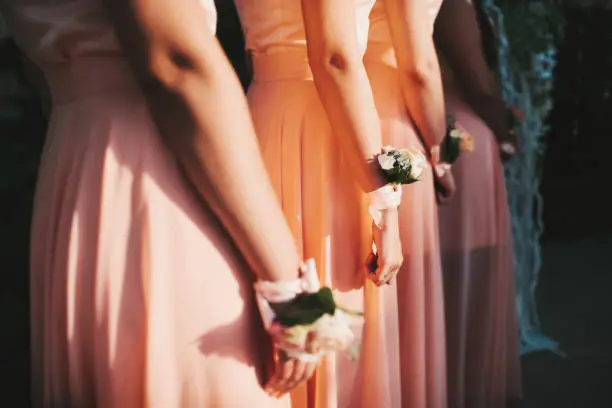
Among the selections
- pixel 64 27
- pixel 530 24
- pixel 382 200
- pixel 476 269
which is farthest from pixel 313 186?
pixel 530 24

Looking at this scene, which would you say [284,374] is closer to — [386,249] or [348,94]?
[386,249]

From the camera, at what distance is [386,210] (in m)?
1.29

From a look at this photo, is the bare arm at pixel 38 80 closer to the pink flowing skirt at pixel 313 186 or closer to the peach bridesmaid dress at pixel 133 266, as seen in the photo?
the peach bridesmaid dress at pixel 133 266

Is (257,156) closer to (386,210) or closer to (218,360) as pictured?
(218,360)

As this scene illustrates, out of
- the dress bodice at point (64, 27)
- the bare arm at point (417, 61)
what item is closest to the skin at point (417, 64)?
the bare arm at point (417, 61)

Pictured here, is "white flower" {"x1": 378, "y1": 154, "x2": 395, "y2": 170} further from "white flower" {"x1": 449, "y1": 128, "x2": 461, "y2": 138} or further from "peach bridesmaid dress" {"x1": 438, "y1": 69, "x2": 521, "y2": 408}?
"peach bridesmaid dress" {"x1": 438, "y1": 69, "x2": 521, "y2": 408}

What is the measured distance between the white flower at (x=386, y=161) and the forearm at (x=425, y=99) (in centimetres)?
29

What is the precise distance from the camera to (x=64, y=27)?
34.7 inches

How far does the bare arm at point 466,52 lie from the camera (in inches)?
72.7

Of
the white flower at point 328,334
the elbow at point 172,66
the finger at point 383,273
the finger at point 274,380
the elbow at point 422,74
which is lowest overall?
the finger at point 274,380

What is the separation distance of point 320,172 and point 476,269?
30.9 inches

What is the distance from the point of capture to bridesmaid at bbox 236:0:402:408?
129 cm

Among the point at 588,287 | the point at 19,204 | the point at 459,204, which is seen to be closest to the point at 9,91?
the point at 19,204

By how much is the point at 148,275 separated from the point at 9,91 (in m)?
0.95
